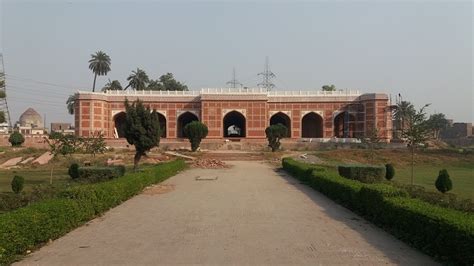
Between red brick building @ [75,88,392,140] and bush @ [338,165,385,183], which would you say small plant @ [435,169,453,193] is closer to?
bush @ [338,165,385,183]

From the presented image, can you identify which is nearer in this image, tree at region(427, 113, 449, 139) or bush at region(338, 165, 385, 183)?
bush at region(338, 165, 385, 183)

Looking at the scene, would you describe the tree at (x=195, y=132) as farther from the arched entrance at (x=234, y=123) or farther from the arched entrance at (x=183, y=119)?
the arched entrance at (x=183, y=119)

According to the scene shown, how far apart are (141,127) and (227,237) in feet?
43.4

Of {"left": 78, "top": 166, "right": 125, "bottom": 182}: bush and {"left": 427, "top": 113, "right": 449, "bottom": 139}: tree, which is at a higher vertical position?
{"left": 427, "top": 113, "right": 449, "bottom": 139}: tree

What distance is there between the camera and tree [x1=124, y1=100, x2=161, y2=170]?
1984 centimetres

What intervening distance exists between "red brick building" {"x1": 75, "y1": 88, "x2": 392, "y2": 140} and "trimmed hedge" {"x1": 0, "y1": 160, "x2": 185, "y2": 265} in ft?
127

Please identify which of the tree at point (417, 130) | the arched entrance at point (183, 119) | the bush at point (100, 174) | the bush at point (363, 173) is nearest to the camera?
the bush at point (100, 174)

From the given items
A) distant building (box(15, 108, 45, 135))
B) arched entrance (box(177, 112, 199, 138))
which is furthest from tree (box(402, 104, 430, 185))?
distant building (box(15, 108, 45, 135))

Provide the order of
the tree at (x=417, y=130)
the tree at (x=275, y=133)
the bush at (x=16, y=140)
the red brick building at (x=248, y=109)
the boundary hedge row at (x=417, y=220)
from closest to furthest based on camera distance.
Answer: the boundary hedge row at (x=417, y=220)
the tree at (x=417, y=130)
the tree at (x=275, y=133)
the bush at (x=16, y=140)
the red brick building at (x=248, y=109)

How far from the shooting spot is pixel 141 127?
19.8 meters

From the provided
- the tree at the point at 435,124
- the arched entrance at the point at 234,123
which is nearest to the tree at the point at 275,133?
the tree at the point at 435,124

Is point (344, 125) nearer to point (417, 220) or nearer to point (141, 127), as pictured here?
point (141, 127)

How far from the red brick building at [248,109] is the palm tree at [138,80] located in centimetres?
1926

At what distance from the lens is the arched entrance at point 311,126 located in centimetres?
5475
